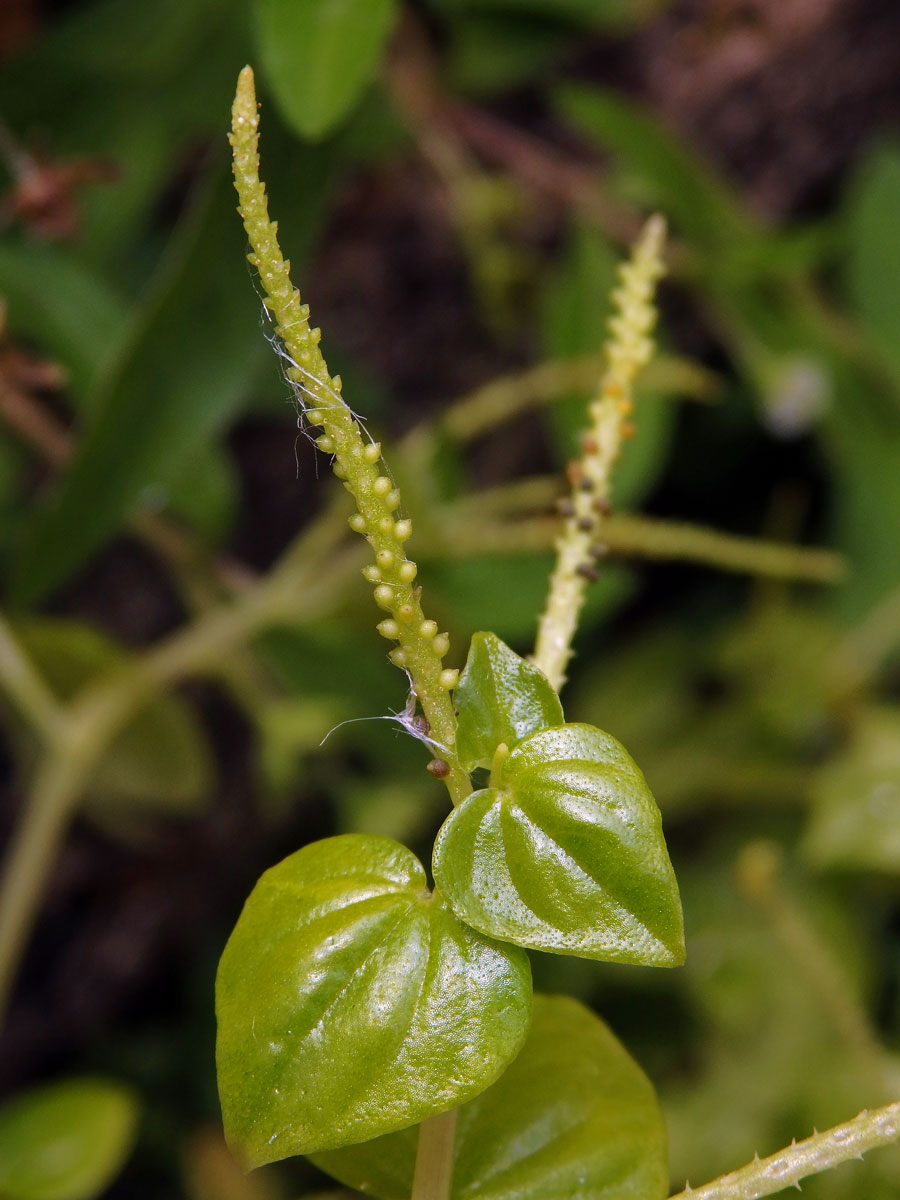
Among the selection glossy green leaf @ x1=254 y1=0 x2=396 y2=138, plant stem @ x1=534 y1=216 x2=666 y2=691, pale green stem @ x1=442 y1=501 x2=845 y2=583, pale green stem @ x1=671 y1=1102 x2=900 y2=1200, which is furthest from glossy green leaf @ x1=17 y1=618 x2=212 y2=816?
pale green stem @ x1=671 y1=1102 x2=900 y2=1200

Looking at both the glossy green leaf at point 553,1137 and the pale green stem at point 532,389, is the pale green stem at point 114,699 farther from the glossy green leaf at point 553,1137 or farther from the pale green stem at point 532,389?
the glossy green leaf at point 553,1137

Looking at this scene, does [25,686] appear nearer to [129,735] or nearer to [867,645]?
[129,735]

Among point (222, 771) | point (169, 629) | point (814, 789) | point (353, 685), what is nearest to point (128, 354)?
point (353, 685)

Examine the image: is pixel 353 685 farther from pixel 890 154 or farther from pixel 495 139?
pixel 890 154

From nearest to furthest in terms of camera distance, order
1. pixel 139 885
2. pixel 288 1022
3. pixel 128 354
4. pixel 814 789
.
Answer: pixel 288 1022, pixel 128 354, pixel 814 789, pixel 139 885

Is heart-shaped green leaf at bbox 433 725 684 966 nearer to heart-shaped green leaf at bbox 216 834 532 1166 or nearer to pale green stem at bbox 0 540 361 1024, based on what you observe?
heart-shaped green leaf at bbox 216 834 532 1166
